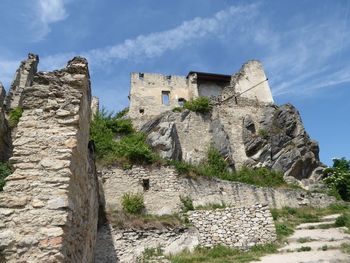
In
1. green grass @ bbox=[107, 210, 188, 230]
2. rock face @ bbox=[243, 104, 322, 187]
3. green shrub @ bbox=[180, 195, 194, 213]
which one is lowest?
green grass @ bbox=[107, 210, 188, 230]

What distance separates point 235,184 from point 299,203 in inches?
161

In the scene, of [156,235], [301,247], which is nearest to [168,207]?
[156,235]

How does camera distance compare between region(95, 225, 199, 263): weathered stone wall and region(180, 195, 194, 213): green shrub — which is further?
region(180, 195, 194, 213): green shrub

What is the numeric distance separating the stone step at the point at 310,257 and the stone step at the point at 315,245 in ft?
1.02

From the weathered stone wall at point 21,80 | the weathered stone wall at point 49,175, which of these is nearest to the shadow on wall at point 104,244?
the weathered stone wall at point 49,175

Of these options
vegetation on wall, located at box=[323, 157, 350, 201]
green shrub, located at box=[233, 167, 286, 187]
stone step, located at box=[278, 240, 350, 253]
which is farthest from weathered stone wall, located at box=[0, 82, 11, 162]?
vegetation on wall, located at box=[323, 157, 350, 201]

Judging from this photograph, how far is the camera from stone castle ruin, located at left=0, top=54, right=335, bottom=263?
483 centimetres

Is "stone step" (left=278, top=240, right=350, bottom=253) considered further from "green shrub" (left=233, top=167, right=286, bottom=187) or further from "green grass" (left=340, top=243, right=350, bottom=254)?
"green shrub" (left=233, top=167, right=286, bottom=187)

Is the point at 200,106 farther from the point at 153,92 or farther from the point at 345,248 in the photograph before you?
the point at 345,248

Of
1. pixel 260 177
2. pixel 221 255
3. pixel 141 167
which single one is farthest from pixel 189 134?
pixel 221 255

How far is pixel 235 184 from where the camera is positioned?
54.2ft

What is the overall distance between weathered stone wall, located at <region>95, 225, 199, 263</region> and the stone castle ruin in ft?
0.11

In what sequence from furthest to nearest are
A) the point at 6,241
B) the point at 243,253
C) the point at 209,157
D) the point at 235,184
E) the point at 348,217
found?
the point at 209,157, the point at 235,184, the point at 348,217, the point at 243,253, the point at 6,241

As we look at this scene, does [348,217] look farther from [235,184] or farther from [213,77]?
[213,77]
